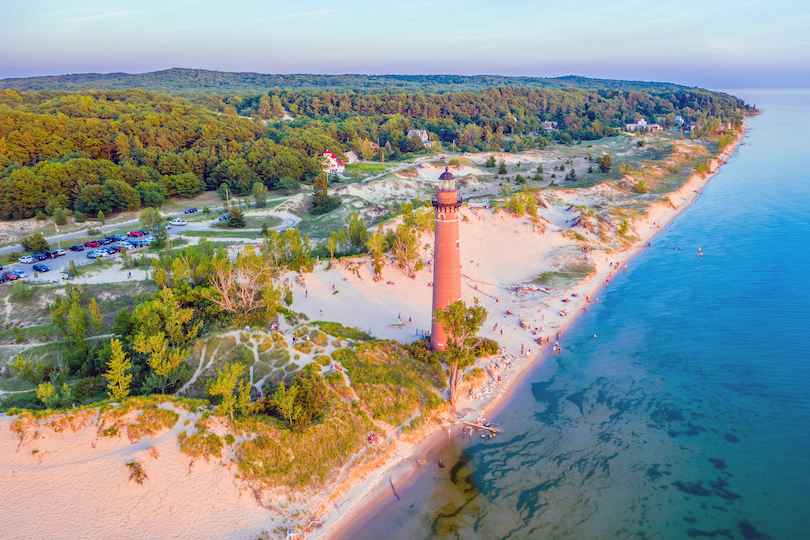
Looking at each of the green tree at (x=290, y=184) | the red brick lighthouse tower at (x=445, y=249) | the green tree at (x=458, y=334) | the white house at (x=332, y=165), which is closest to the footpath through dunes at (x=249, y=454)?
the green tree at (x=458, y=334)

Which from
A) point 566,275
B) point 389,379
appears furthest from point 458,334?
point 566,275

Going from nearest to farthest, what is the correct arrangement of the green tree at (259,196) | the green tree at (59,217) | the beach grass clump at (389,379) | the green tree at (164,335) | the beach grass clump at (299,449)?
the beach grass clump at (299,449) < the green tree at (164,335) < the beach grass clump at (389,379) < the green tree at (59,217) < the green tree at (259,196)

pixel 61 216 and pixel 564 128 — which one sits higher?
pixel 564 128

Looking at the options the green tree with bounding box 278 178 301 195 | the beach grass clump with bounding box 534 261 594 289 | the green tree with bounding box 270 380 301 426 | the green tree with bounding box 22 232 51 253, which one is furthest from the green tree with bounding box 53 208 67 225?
the beach grass clump with bounding box 534 261 594 289

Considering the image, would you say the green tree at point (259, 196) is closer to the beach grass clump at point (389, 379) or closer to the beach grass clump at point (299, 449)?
the beach grass clump at point (389, 379)

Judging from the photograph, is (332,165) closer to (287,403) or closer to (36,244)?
(36,244)

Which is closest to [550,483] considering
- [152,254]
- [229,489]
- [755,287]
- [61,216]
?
[229,489]

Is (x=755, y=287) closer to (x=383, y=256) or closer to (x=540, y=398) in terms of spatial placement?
(x=540, y=398)
